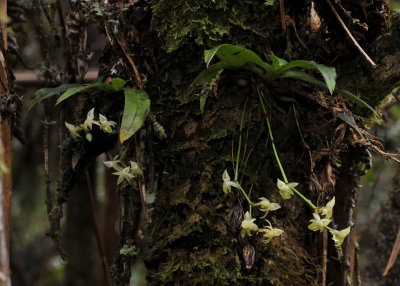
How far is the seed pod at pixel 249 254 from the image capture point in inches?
38.5

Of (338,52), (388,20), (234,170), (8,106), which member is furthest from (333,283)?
(8,106)

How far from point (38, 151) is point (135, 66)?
101 inches

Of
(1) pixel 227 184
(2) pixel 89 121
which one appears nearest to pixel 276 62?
(1) pixel 227 184

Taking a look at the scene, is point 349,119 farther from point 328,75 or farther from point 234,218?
point 234,218

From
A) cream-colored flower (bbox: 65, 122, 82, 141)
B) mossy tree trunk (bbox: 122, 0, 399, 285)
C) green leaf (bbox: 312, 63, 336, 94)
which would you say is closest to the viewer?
green leaf (bbox: 312, 63, 336, 94)

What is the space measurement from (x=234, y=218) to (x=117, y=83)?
1.71 ft

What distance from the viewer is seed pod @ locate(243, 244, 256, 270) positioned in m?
0.98

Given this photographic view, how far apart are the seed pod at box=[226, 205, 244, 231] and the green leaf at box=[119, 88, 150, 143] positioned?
34 cm

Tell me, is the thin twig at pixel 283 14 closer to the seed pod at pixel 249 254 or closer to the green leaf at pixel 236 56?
the green leaf at pixel 236 56

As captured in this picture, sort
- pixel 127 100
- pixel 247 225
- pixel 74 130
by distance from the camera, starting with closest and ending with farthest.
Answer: pixel 247 225 → pixel 127 100 → pixel 74 130

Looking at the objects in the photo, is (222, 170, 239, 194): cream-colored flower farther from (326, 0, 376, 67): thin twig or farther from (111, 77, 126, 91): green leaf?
(326, 0, 376, 67): thin twig

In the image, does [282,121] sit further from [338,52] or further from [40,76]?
[40,76]

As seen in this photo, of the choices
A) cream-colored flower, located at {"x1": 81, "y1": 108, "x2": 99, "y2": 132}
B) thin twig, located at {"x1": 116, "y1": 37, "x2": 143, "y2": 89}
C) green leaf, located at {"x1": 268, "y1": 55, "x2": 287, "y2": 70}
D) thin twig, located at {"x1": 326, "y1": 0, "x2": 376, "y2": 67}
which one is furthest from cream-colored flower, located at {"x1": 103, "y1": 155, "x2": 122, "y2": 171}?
thin twig, located at {"x1": 326, "y1": 0, "x2": 376, "y2": 67}

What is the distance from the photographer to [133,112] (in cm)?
104
